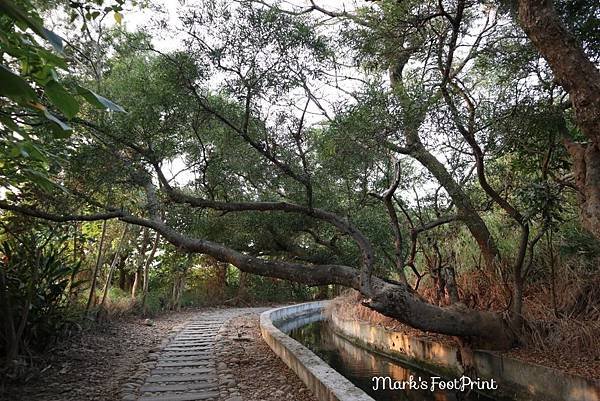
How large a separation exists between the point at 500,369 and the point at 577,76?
158 inches

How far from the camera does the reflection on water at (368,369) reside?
20.3 ft

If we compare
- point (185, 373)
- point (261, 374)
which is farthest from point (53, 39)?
point (185, 373)

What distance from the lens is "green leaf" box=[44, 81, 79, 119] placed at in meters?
0.87

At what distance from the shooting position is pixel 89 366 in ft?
18.2

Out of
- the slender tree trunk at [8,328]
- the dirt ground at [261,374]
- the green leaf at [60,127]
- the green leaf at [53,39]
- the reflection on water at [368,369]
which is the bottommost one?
the reflection on water at [368,369]

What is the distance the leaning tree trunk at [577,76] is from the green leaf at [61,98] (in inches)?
184

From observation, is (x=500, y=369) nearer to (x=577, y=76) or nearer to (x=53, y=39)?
(x=577, y=76)

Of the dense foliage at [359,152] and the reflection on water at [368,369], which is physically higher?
the dense foliage at [359,152]

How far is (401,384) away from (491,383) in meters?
1.42

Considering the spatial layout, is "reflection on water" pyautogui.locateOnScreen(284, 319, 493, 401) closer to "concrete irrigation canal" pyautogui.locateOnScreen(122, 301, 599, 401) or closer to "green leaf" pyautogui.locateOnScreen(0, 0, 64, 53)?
"concrete irrigation canal" pyautogui.locateOnScreen(122, 301, 599, 401)

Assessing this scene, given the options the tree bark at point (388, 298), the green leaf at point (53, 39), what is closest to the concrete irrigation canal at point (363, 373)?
the tree bark at point (388, 298)

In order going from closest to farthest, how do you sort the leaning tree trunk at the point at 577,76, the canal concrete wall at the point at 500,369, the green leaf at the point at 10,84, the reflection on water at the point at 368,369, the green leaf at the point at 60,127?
the green leaf at the point at 10,84, the green leaf at the point at 60,127, the leaning tree trunk at the point at 577,76, the canal concrete wall at the point at 500,369, the reflection on water at the point at 368,369

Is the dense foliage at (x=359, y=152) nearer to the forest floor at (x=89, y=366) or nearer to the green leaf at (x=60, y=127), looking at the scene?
the forest floor at (x=89, y=366)

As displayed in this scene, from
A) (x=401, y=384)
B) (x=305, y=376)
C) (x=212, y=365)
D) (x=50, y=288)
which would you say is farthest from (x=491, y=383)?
(x=50, y=288)
